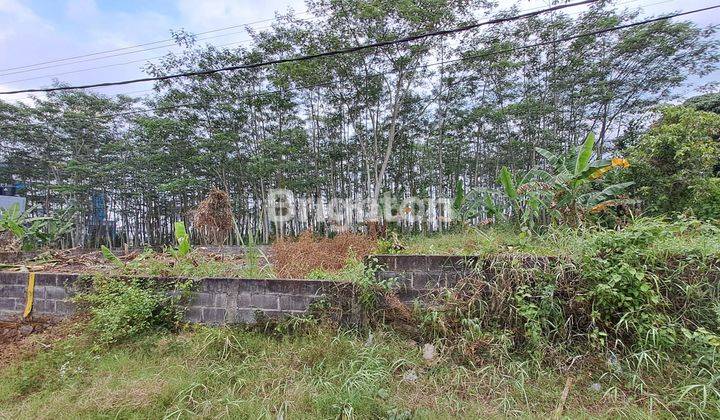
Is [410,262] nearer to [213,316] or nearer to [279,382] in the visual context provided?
[279,382]

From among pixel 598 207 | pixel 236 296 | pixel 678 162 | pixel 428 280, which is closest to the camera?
pixel 428 280

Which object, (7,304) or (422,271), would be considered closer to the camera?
(422,271)

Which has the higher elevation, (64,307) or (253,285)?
(253,285)

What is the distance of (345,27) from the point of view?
7805 millimetres

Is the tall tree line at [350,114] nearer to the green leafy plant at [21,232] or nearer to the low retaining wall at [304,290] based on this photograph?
the green leafy plant at [21,232]

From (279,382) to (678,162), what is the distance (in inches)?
255

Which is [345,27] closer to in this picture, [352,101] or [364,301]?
[352,101]

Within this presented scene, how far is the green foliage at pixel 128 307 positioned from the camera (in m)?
2.35

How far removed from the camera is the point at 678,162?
493 cm

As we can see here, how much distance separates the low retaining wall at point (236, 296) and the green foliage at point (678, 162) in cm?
566

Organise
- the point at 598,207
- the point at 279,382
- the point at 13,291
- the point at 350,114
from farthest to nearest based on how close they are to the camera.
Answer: the point at 350,114 < the point at 598,207 < the point at 13,291 < the point at 279,382

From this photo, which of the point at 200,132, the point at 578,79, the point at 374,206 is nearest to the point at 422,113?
the point at 374,206

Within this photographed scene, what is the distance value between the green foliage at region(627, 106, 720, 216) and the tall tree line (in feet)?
11.0

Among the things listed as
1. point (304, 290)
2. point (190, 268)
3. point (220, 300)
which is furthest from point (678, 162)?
point (190, 268)
